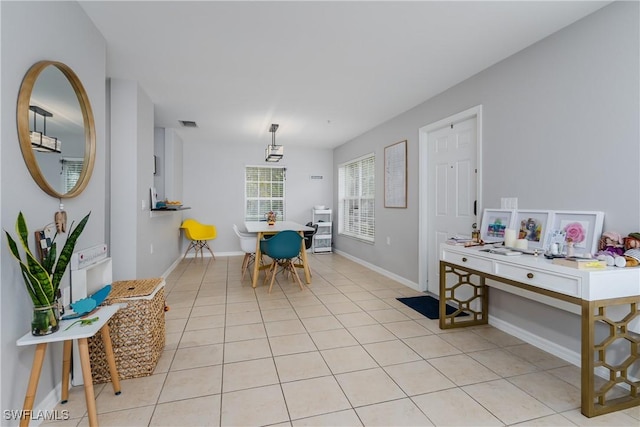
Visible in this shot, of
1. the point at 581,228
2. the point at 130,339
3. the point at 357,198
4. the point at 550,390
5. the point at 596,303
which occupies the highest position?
the point at 357,198

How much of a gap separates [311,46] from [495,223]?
223 cm

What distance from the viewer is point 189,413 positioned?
1.71 meters

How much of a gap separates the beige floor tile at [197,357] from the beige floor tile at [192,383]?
6cm

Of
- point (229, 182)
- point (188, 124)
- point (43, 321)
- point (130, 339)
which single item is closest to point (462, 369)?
point (130, 339)

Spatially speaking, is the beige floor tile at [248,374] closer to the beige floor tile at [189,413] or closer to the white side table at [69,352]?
the beige floor tile at [189,413]

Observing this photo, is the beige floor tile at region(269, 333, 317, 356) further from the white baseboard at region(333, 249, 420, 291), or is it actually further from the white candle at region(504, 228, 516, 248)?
the white baseboard at region(333, 249, 420, 291)

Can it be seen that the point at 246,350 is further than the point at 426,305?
No

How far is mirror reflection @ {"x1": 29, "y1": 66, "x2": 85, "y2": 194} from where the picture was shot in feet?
5.29

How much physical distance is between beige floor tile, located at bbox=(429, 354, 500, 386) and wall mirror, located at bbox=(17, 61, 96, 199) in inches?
106

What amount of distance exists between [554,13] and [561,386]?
2461mm

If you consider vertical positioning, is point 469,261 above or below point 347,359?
above

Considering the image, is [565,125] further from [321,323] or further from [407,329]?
[321,323]

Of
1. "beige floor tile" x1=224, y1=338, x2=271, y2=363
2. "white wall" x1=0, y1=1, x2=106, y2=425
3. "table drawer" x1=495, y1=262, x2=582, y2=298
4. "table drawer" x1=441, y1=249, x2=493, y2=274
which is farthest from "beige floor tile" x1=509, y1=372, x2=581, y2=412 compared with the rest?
"white wall" x1=0, y1=1, x2=106, y2=425

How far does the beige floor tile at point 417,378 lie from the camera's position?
1.94 m
